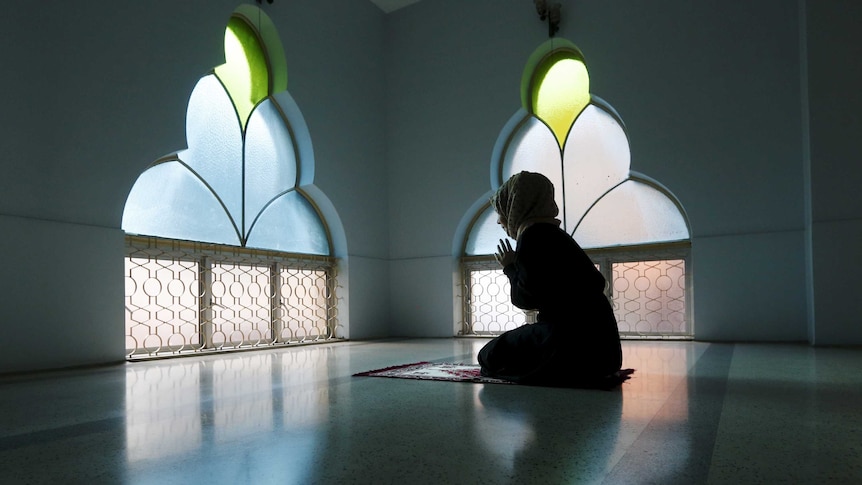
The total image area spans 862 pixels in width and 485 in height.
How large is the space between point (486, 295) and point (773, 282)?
123 inches

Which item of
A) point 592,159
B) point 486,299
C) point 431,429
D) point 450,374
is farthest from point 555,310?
point 486,299

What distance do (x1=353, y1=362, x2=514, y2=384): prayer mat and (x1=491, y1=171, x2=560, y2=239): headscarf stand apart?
2.76 ft

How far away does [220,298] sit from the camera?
18.2 ft

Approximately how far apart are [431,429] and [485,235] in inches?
216

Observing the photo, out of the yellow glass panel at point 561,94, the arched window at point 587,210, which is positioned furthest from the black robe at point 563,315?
the yellow glass panel at point 561,94

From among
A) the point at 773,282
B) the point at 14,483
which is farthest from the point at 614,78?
the point at 14,483

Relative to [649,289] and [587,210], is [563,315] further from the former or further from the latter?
[587,210]

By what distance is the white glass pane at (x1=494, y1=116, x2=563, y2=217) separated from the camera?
691 centimetres

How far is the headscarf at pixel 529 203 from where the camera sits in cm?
320

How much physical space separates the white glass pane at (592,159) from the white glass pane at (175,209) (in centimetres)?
380

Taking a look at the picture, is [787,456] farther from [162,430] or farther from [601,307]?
[162,430]

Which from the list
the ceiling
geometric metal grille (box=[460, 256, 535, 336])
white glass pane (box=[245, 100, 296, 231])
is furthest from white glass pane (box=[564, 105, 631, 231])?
white glass pane (box=[245, 100, 296, 231])

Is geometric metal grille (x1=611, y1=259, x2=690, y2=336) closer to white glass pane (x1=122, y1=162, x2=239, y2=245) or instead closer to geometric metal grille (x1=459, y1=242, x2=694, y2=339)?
geometric metal grille (x1=459, y1=242, x2=694, y2=339)

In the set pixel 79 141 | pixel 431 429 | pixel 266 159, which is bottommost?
pixel 431 429
